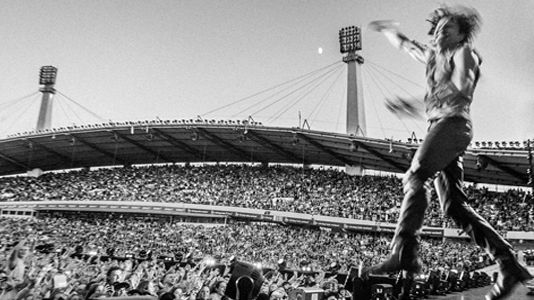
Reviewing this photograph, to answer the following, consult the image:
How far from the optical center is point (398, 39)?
3.40 meters

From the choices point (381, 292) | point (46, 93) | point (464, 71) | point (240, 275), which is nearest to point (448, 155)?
point (464, 71)

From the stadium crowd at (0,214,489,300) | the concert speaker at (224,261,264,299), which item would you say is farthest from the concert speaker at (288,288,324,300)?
the stadium crowd at (0,214,489,300)

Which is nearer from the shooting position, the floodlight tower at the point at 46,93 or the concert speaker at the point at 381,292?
the concert speaker at the point at 381,292

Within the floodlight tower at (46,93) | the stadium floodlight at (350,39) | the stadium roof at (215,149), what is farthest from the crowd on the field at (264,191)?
the floodlight tower at (46,93)

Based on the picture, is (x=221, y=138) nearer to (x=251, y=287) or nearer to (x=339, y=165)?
(x=339, y=165)

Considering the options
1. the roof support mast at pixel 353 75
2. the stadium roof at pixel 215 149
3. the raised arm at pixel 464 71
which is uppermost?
the roof support mast at pixel 353 75

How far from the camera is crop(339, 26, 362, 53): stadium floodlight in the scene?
152 feet

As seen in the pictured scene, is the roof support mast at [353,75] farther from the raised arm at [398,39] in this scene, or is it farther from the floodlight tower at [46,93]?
the floodlight tower at [46,93]

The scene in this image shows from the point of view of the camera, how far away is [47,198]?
1700 inches

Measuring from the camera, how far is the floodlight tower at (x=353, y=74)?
148 feet

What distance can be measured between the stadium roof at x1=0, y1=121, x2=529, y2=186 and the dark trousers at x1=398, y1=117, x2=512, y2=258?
83.1 ft

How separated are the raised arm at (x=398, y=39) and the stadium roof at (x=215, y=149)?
25061mm

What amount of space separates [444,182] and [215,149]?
38.9 meters

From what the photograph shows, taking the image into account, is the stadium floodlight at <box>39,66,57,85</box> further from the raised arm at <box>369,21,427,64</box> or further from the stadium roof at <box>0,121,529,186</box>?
the raised arm at <box>369,21,427,64</box>
